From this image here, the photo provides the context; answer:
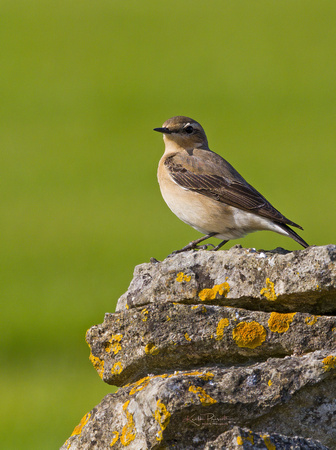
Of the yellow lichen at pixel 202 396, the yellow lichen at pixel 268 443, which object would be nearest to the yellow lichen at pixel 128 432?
the yellow lichen at pixel 202 396

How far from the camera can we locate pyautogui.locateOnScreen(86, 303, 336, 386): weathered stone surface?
5.40 meters

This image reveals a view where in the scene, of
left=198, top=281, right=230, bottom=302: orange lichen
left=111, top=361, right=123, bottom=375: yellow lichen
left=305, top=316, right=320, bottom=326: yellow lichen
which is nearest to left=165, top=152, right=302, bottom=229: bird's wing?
left=198, top=281, right=230, bottom=302: orange lichen

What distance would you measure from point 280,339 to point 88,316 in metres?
17.8

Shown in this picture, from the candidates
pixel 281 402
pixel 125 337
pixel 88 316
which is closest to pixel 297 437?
pixel 281 402

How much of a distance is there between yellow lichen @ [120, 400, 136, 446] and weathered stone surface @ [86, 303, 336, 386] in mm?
582

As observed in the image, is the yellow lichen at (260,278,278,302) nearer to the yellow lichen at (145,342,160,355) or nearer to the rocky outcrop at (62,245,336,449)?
the rocky outcrop at (62,245,336,449)

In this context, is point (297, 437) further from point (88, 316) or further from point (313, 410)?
point (88, 316)

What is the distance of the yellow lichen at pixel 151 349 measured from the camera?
5.70m

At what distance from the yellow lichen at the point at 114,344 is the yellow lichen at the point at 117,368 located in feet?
0.29

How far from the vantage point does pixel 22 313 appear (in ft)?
77.9

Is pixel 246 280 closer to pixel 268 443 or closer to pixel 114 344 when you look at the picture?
pixel 114 344

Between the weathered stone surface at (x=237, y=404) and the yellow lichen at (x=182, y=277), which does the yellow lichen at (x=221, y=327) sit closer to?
the weathered stone surface at (x=237, y=404)

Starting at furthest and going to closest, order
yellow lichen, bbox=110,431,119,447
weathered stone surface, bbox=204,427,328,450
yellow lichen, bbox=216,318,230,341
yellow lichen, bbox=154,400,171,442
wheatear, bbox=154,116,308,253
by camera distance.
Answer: wheatear, bbox=154,116,308,253
yellow lichen, bbox=216,318,230,341
yellow lichen, bbox=110,431,119,447
yellow lichen, bbox=154,400,171,442
weathered stone surface, bbox=204,427,328,450

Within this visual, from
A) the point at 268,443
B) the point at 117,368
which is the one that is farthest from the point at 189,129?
the point at 268,443
